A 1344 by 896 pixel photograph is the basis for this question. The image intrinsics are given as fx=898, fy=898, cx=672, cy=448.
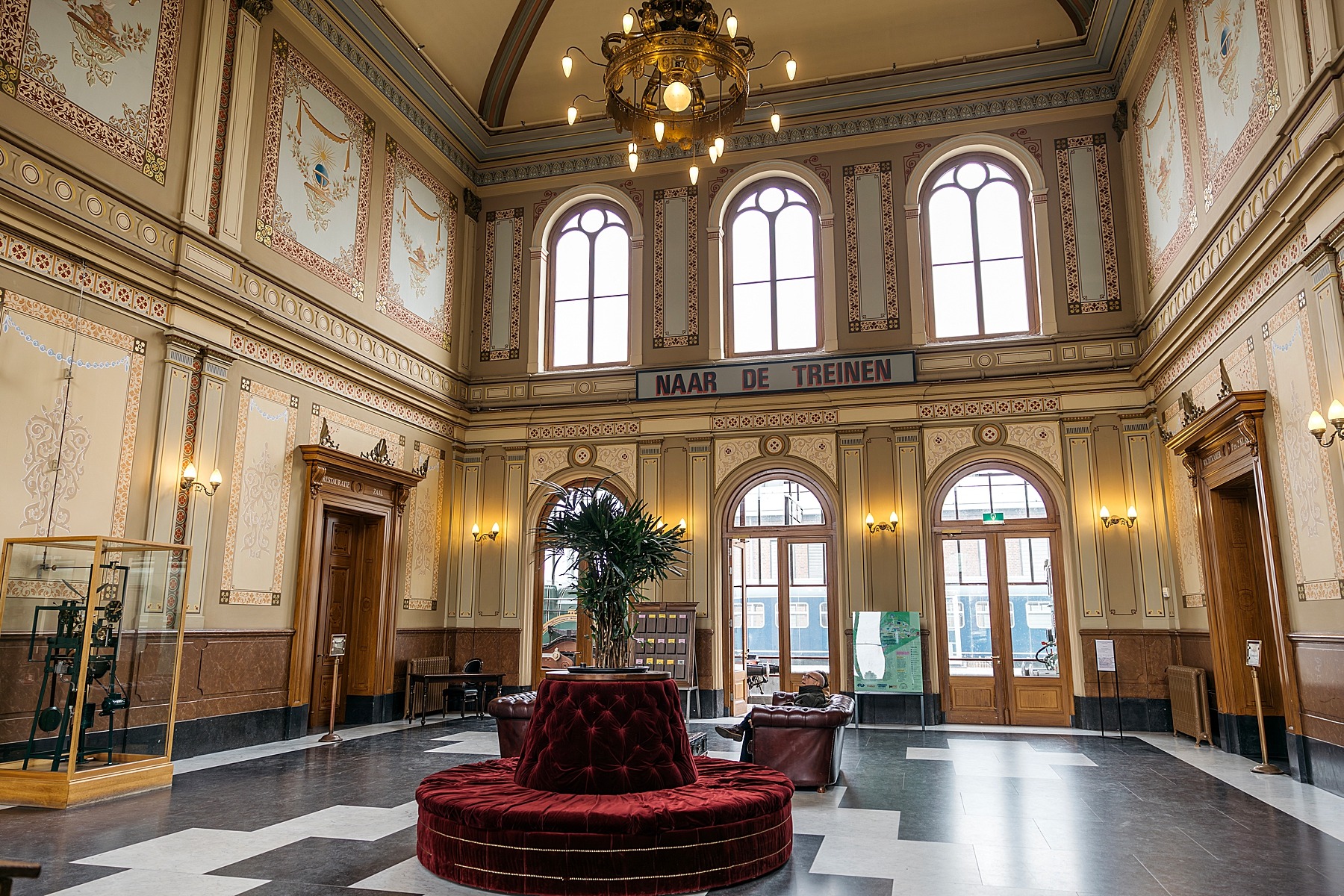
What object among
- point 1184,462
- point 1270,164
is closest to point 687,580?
point 1184,462

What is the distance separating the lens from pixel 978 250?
12664 millimetres

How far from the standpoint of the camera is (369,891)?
14.3 ft

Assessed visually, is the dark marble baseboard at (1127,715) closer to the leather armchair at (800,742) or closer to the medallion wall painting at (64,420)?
the leather armchair at (800,742)

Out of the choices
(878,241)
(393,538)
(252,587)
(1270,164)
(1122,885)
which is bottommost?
(1122,885)

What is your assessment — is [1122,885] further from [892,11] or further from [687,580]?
[892,11]

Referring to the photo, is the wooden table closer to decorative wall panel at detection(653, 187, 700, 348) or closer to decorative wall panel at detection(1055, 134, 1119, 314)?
decorative wall panel at detection(653, 187, 700, 348)

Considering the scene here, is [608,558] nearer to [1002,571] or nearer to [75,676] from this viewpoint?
[75,676]

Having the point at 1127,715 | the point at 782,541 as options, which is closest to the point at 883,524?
the point at 782,541


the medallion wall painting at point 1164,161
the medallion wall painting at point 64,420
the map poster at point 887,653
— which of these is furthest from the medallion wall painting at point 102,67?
the medallion wall painting at point 1164,161

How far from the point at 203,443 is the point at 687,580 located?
21.2 ft

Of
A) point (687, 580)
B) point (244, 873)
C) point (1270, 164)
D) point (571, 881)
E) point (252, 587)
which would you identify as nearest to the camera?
point (571, 881)

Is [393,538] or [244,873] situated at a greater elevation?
[393,538]

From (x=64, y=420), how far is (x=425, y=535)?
5.90m

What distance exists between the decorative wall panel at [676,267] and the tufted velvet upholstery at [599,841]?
9.24 metres
